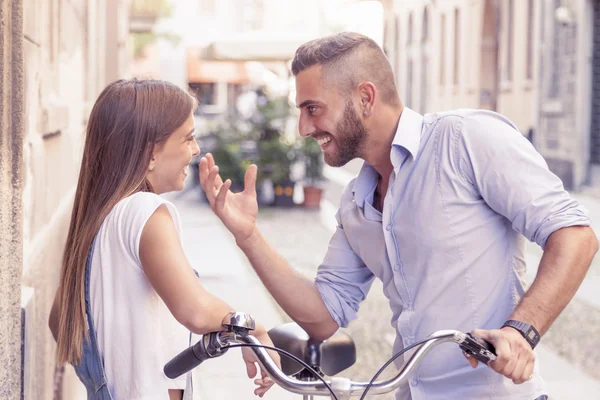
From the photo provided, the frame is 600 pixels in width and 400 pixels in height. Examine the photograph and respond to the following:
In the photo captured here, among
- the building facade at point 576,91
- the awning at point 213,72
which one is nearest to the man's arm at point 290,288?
the building facade at point 576,91

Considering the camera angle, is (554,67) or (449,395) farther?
(554,67)

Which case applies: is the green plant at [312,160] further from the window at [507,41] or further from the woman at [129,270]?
the woman at [129,270]

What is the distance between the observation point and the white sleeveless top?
2.16m

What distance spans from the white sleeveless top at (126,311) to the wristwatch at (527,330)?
808mm

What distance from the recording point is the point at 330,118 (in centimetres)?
263

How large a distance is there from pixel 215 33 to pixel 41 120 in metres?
47.9

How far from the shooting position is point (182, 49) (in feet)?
158

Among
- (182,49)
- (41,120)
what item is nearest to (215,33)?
(182,49)

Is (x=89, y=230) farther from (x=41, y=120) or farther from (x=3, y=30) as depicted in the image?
(x=41, y=120)

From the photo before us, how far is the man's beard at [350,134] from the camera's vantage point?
2635 millimetres

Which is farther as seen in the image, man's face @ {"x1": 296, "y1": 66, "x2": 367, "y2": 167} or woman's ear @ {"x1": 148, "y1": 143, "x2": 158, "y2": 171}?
man's face @ {"x1": 296, "y1": 66, "x2": 367, "y2": 167}

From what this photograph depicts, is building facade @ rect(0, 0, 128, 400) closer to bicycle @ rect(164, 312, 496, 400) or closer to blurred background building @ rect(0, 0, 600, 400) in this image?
blurred background building @ rect(0, 0, 600, 400)

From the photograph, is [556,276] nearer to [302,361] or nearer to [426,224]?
[426,224]

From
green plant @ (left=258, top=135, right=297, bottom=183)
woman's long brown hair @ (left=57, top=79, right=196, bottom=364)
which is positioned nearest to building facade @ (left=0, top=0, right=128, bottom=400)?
woman's long brown hair @ (left=57, top=79, right=196, bottom=364)
